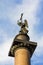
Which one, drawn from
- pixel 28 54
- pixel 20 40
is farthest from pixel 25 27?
pixel 28 54

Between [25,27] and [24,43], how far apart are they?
1.89 metres

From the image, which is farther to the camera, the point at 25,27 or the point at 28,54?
the point at 25,27

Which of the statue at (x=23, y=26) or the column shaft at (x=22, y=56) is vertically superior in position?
the statue at (x=23, y=26)

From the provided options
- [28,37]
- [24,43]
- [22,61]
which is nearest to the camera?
[22,61]

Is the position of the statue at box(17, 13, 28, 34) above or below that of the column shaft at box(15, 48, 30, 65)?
above

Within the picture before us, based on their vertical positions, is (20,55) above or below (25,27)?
below

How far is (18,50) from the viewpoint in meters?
12.4

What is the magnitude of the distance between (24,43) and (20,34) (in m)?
1.09

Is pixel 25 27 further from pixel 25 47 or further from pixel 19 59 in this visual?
pixel 19 59

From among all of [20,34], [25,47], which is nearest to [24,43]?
[25,47]

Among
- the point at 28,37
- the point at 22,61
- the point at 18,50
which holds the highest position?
the point at 28,37

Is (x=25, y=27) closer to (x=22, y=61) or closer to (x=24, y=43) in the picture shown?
(x=24, y=43)

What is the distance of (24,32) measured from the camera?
44.5ft

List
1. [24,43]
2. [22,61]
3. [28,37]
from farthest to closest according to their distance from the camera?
1. [28,37]
2. [24,43]
3. [22,61]
